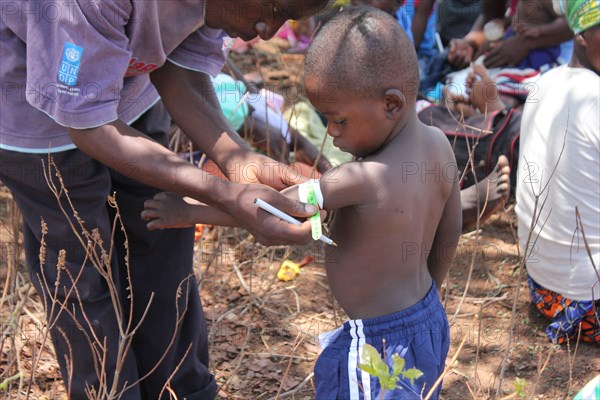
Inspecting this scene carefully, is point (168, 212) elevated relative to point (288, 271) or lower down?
elevated

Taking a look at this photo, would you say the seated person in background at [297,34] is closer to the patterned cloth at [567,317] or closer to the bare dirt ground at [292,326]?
the bare dirt ground at [292,326]

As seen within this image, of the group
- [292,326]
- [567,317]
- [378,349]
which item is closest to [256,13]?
[378,349]

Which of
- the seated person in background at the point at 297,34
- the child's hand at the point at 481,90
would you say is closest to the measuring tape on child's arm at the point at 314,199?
the child's hand at the point at 481,90

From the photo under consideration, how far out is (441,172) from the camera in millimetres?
1970

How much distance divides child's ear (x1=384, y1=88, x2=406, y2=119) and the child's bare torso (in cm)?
8

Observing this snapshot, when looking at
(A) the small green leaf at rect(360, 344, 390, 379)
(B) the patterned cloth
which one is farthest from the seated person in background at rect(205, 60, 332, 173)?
(A) the small green leaf at rect(360, 344, 390, 379)

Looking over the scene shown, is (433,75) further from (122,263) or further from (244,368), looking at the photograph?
(122,263)

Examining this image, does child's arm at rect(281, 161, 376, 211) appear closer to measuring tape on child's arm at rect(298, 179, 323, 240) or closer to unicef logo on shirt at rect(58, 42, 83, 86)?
measuring tape on child's arm at rect(298, 179, 323, 240)

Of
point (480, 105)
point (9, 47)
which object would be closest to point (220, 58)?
point (9, 47)

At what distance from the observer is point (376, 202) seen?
73.4 inches

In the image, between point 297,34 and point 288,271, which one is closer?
point 288,271

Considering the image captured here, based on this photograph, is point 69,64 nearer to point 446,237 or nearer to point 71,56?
point 71,56

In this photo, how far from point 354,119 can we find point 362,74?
112mm

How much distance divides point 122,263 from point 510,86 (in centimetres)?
307
